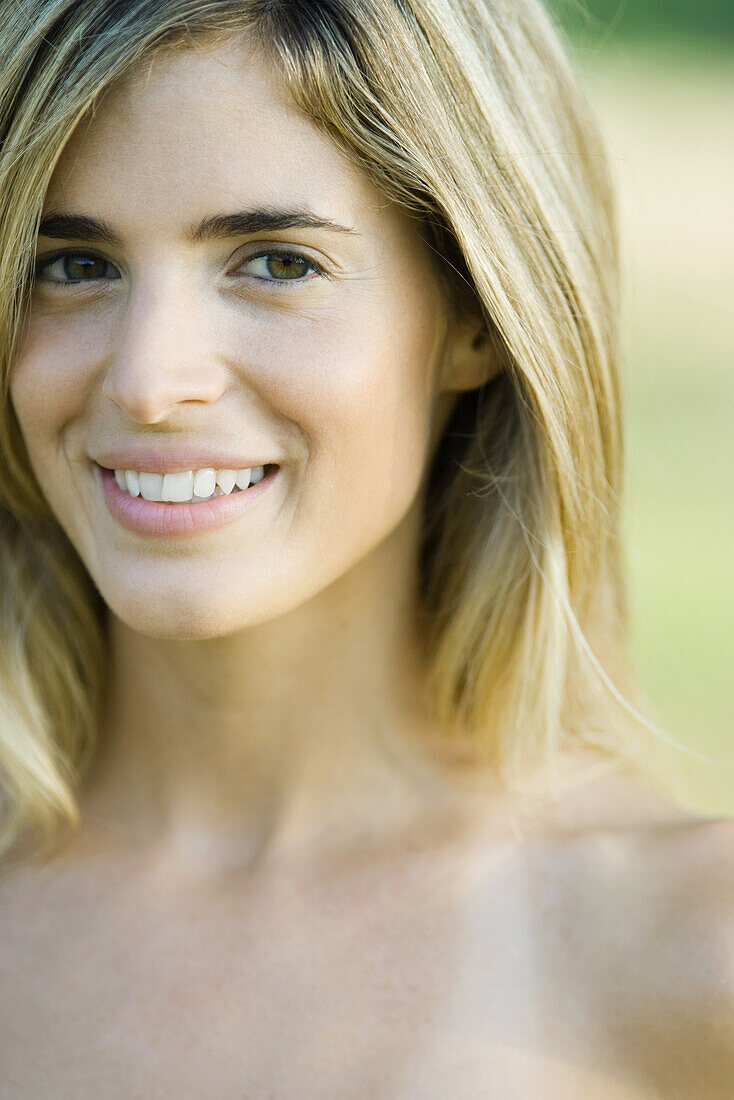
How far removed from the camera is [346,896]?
2.36 meters

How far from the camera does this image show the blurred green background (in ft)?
25.0

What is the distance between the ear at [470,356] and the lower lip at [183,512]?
1.45 ft

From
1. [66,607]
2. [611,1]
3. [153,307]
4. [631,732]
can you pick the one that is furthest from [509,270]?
[611,1]

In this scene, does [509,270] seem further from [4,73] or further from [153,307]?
[4,73]

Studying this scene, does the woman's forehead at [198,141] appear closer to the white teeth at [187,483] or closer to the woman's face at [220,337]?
the woman's face at [220,337]

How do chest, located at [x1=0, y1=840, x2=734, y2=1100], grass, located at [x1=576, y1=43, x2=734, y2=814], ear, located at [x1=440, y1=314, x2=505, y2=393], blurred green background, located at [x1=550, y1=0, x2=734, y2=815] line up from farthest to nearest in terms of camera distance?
1. blurred green background, located at [x1=550, y1=0, x2=734, y2=815]
2. grass, located at [x1=576, y1=43, x2=734, y2=814]
3. ear, located at [x1=440, y1=314, x2=505, y2=393]
4. chest, located at [x1=0, y1=840, x2=734, y2=1100]

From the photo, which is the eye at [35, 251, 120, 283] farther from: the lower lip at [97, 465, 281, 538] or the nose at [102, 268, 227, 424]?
the lower lip at [97, 465, 281, 538]

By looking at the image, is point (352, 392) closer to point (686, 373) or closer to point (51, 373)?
point (51, 373)

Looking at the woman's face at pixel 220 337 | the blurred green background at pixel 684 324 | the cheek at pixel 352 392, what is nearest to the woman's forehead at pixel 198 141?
the woman's face at pixel 220 337

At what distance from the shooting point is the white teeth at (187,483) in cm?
218

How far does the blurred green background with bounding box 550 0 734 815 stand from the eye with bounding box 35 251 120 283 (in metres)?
4.80

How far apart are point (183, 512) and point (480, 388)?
715 millimetres

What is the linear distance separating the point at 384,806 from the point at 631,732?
0.54 meters

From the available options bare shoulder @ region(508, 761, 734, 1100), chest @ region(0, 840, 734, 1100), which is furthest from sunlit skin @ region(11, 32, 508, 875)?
bare shoulder @ region(508, 761, 734, 1100)
